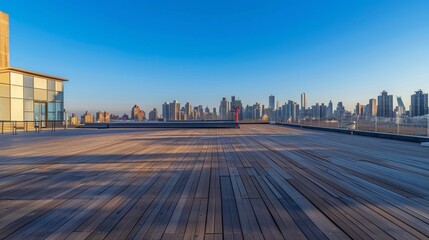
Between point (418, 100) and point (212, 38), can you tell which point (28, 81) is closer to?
point (212, 38)

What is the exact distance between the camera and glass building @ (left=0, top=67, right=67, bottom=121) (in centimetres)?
1540

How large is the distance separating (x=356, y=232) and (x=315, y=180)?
1554 mm

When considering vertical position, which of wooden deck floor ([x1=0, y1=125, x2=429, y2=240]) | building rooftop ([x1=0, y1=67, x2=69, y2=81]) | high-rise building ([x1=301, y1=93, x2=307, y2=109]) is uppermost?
building rooftop ([x1=0, y1=67, x2=69, y2=81])

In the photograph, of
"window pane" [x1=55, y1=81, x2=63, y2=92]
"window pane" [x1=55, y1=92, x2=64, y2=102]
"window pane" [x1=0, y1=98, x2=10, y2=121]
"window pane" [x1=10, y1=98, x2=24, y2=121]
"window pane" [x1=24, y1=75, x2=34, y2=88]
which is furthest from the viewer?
"window pane" [x1=55, y1=92, x2=64, y2=102]

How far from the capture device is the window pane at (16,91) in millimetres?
15671

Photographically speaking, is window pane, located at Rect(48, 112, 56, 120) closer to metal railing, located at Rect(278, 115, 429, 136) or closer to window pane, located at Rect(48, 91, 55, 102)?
window pane, located at Rect(48, 91, 55, 102)

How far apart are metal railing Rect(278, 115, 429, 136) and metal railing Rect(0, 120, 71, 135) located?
19525 mm

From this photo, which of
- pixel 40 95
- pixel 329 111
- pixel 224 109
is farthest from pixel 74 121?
pixel 329 111

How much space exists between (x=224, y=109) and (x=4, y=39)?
26571mm

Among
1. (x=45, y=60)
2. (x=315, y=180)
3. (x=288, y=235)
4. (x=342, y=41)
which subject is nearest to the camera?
(x=288, y=235)

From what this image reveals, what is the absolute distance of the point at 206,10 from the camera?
63.5ft

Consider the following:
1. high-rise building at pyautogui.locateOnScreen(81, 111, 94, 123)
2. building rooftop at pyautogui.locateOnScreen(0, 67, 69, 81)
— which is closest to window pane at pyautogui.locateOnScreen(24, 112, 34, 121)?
building rooftop at pyautogui.locateOnScreen(0, 67, 69, 81)

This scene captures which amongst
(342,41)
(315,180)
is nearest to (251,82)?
(342,41)

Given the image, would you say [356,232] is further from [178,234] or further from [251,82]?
[251,82]
